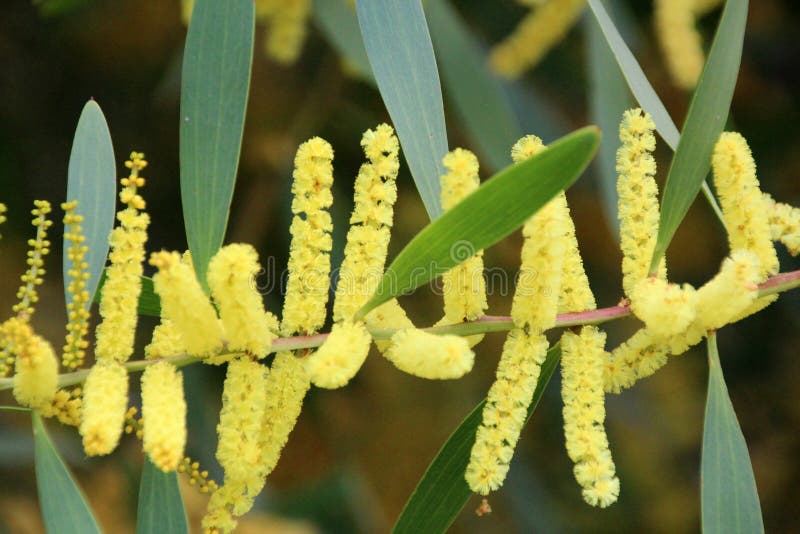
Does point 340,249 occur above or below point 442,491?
above

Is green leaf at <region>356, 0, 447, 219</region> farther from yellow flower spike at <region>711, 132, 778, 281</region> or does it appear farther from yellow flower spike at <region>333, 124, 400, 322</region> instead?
yellow flower spike at <region>711, 132, 778, 281</region>

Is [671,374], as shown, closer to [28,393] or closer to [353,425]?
[353,425]

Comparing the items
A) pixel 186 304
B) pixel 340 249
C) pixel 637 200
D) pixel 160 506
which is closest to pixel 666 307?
pixel 637 200

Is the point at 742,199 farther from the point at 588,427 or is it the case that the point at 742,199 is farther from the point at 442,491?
the point at 442,491

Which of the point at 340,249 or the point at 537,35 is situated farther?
the point at 340,249

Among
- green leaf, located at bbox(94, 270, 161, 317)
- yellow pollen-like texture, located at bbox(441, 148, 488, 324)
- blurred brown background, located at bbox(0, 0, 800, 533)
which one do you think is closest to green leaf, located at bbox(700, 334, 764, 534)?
yellow pollen-like texture, located at bbox(441, 148, 488, 324)
